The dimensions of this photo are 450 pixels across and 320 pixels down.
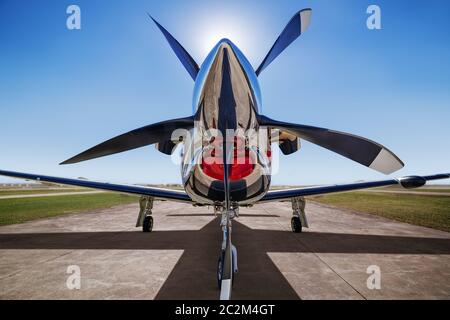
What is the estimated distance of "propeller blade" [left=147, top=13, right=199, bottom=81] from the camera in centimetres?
560

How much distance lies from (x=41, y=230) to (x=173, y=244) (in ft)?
18.6

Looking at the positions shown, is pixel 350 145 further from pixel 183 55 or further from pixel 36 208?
pixel 36 208

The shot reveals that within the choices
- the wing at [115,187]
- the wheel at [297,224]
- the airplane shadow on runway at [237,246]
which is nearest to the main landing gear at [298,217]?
the wheel at [297,224]

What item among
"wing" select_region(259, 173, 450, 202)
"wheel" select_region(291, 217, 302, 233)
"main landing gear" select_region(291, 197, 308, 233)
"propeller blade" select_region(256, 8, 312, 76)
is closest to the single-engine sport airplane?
"propeller blade" select_region(256, 8, 312, 76)

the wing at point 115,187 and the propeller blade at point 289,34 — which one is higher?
the propeller blade at point 289,34

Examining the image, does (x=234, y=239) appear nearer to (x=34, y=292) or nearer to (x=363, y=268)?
(x=363, y=268)

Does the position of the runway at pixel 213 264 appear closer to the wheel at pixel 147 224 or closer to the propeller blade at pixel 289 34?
the wheel at pixel 147 224

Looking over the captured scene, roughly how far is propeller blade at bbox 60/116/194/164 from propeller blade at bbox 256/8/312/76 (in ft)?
8.54

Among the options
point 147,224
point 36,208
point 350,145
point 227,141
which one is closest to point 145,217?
point 147,224

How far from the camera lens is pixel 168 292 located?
387 cm

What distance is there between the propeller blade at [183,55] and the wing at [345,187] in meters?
3.64

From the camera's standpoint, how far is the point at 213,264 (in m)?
5.39

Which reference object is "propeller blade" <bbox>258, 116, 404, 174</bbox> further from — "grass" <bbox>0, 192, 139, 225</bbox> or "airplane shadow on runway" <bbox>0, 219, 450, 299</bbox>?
"grass" <bbox>0, 192, 139, 225</bbox>

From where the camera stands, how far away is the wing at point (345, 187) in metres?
6.71
